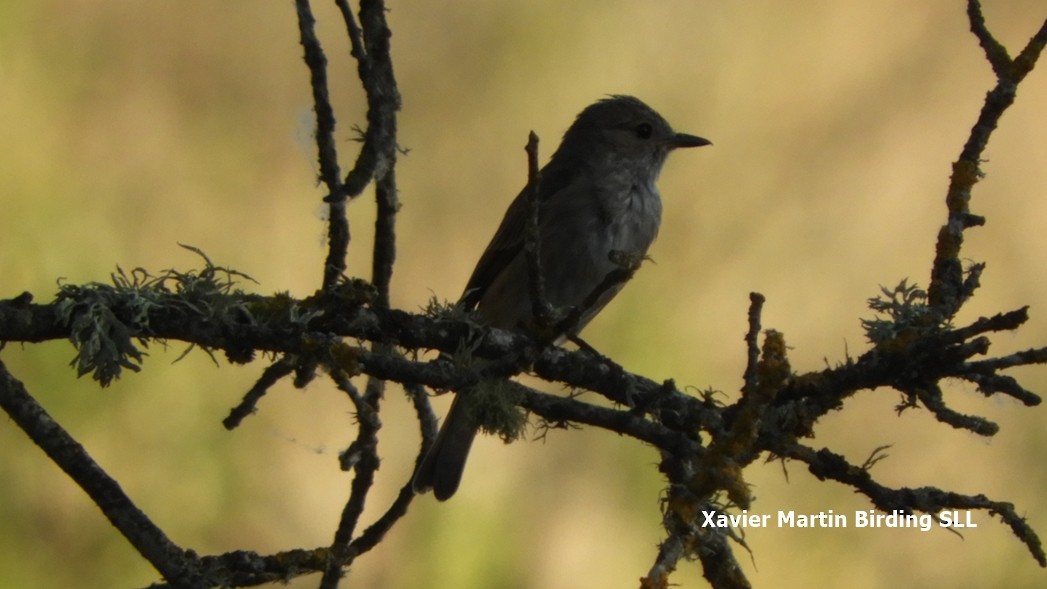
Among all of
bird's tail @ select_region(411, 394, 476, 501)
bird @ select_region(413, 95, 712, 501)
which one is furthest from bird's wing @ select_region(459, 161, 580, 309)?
bird's tail @ select_region(411, 394, 476, 501)

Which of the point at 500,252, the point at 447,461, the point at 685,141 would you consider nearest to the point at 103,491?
the point at 447,461

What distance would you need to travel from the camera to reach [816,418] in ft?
8.46

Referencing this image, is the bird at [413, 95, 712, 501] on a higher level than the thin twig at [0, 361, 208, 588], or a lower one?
higher

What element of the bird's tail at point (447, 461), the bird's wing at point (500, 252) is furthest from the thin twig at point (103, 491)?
the bird's wing at point (500, 252)

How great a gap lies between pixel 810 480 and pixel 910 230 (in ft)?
3.03

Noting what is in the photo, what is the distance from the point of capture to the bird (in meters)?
4.35

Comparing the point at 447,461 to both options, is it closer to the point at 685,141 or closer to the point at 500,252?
the point at 500,252

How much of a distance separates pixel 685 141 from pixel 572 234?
72 cm

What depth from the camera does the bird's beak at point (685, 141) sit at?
199 inches

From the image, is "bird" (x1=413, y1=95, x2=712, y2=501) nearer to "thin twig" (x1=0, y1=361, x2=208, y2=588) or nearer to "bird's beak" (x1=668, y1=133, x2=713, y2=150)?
"bird's beak" (x1=668, y1=133, x2=713, y2=150)

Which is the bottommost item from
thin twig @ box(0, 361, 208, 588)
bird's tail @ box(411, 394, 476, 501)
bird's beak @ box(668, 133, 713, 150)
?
thin twig @ box(0, 361, 208, 588)

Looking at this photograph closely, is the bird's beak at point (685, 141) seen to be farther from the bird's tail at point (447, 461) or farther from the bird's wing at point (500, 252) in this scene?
the bird's tail at point (447, 461)

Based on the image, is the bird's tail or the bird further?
the bird

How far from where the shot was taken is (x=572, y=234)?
14.9ft
